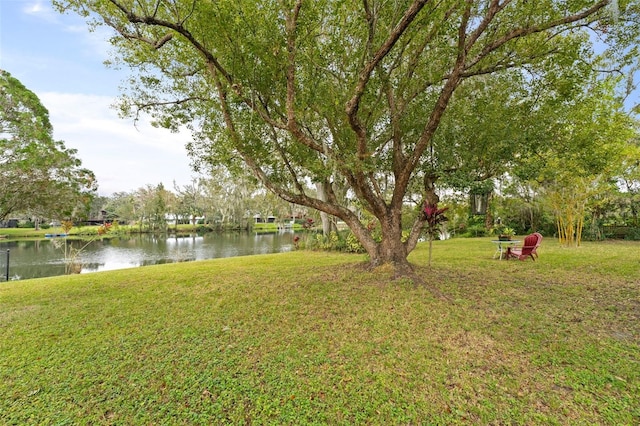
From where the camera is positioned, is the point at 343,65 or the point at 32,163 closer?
the point at 343,65

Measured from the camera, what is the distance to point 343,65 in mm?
5543

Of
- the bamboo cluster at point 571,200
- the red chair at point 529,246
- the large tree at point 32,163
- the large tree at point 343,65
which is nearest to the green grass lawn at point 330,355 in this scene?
the large tree at point 343,65

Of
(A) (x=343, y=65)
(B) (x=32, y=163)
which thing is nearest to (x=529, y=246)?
(A) (x=343, y=65)

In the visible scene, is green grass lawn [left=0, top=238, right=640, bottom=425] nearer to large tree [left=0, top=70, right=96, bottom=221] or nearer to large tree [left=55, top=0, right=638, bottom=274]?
large tree [left=55, top=0, right=638, bottom=274]

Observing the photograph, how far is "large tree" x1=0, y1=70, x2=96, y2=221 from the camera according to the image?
6.09m

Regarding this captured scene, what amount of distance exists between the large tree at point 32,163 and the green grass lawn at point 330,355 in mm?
2620

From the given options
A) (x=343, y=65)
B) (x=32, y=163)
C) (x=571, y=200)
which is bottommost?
(x=571, y=200)

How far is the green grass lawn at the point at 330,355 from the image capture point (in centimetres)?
228

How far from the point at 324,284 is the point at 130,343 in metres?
3.09

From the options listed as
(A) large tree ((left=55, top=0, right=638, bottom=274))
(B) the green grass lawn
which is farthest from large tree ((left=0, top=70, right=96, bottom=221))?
(B) the green grass lawn

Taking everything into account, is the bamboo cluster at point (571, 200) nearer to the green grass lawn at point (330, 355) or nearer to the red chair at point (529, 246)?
the red chair at point (529, 246)

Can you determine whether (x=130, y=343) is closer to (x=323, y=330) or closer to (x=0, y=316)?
(x=323, y=330)

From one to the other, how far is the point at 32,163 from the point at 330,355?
23.8ft

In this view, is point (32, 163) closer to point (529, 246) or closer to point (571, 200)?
point (529, 246)
